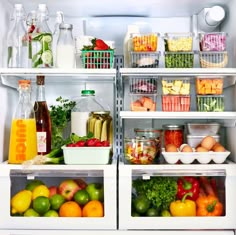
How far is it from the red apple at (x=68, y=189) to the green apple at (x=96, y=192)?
0.06 metres

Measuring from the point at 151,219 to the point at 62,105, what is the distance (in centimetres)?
67

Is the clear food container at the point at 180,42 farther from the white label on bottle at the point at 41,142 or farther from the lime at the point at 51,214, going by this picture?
the lime at the point at 51,214

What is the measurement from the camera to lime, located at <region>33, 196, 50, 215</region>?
142 cm

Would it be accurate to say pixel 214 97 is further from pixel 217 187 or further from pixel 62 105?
pixel 62 105

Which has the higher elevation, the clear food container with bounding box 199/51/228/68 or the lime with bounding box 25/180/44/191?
the clear food container with bounding box 199/51/228/68

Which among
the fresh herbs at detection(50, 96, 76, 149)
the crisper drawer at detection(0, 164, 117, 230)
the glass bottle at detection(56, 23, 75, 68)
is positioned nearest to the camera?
the crisper drawer at detection(0, 164, 117, 230)

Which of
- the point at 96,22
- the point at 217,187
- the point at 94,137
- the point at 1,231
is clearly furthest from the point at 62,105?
the point at 217,187

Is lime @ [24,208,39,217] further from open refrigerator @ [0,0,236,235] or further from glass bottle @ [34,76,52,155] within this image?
glass bottle @ [34,76,52,155]

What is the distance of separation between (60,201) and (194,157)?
52 cm

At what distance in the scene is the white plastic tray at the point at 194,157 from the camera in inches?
57.0

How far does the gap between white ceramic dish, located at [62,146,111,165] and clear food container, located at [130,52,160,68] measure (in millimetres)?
343

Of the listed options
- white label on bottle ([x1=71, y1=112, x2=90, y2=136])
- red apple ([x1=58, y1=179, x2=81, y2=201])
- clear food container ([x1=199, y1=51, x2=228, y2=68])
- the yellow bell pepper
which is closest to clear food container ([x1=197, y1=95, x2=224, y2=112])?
clear food container ([x1=199, y1=51, x2=228, y2=68])

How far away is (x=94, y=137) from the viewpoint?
1.59 metres

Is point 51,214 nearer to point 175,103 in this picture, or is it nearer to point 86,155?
point 86,155
